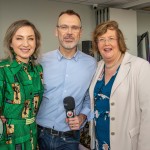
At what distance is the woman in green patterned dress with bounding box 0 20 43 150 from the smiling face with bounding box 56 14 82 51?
1.00ft

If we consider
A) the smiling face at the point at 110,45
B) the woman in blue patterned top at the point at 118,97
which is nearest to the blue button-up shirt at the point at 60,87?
the woman in blue patterned top at the point at 118,97

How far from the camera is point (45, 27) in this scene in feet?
18.1

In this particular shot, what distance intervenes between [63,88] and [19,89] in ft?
1.55

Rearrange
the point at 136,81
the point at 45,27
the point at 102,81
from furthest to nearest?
1. the point at 45,27
2. the point at 102,81
3. the point at 136,81

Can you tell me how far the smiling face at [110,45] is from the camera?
1.95m

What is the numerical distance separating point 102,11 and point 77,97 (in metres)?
4.36

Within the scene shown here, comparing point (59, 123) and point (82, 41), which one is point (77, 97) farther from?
point (82, 41)

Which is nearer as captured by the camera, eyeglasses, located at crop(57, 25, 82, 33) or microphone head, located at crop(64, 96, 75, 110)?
microphone head, located at crop(64, 96, 75, 110)

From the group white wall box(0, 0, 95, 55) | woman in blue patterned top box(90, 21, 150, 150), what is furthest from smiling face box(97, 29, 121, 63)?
Result: white wall box(0, 0, 95, 55)

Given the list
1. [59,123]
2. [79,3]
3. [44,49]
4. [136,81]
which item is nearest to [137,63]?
[136,81]

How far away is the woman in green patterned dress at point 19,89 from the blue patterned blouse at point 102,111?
456mm

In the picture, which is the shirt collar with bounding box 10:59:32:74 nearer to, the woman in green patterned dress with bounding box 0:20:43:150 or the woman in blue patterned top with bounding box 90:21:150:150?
the woman in green patterned dress with bounding box 0:20:43:150

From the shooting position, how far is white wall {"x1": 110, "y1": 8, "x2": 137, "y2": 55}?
5.98 meters

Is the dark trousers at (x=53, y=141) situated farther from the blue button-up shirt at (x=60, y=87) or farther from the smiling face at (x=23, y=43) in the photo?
the smiling face at (x=23, y=43)
